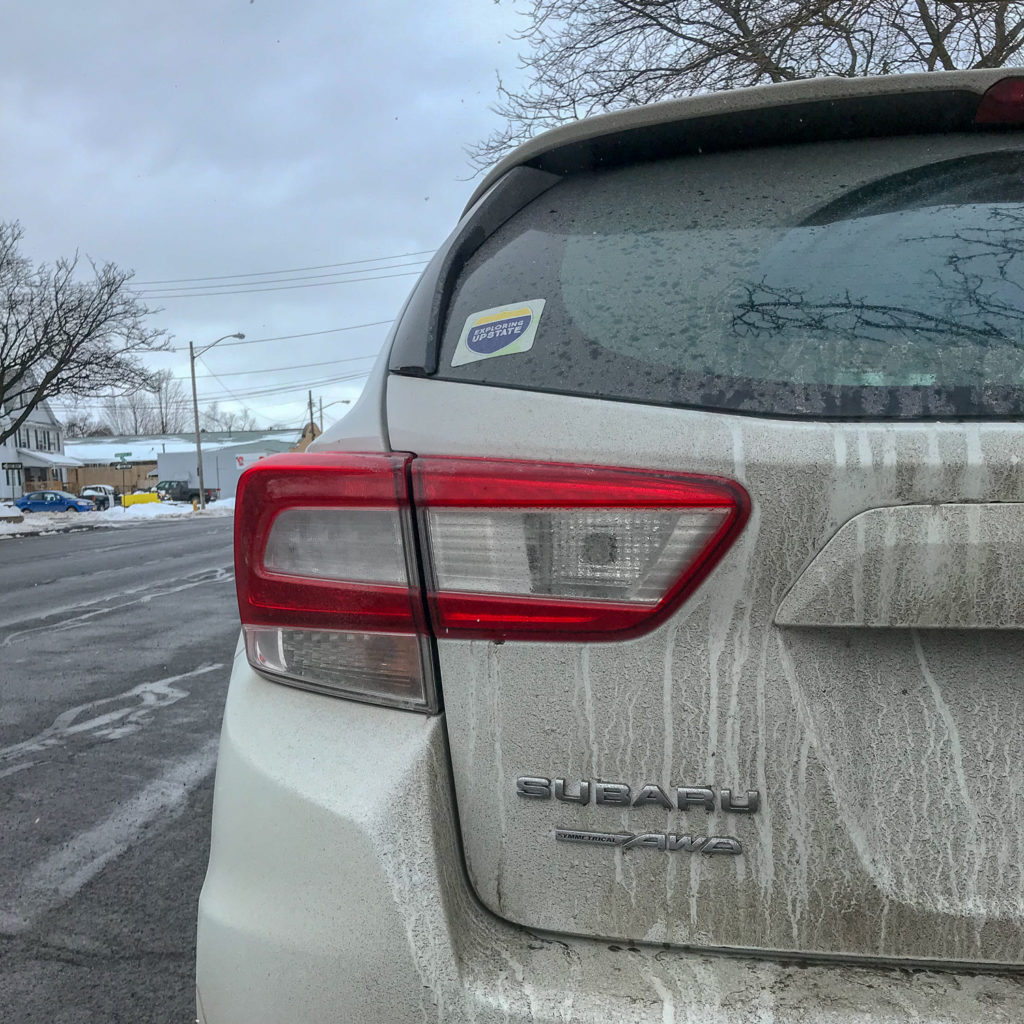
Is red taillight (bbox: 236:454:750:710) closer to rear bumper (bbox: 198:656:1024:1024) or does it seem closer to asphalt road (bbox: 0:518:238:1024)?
rear bumper (bbox: 198:656:1024:1024)

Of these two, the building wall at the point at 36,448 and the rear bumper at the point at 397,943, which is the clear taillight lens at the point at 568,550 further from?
the building wall at the point at 36,448

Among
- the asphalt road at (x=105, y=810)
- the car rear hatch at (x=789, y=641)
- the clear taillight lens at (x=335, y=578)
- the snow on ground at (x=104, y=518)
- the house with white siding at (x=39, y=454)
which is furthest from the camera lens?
the house with white siding at (x=39, y=454)

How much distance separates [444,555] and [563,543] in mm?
158

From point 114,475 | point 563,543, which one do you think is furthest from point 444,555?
point 114,475

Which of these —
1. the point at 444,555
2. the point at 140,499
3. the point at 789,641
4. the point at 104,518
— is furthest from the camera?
the point at 140,499

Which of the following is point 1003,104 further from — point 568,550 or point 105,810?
point 105,810

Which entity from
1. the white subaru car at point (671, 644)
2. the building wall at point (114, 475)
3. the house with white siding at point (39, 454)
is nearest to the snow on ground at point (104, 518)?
the house with white siding at point (39, 454)

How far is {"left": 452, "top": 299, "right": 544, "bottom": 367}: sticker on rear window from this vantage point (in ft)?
3.68

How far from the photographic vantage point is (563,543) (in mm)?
1035

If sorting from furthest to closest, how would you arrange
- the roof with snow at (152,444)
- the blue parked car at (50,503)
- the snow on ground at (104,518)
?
the roof with snow at (152,444) → the blue parked car at (50,503) → the snow on ground at (104,518)

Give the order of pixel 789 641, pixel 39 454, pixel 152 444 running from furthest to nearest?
pixel 152 444 → pixel 39 454 → pixel 789 641

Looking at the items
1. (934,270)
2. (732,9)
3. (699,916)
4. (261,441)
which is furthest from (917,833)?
(261,441)

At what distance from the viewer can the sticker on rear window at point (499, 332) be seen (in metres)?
1.12

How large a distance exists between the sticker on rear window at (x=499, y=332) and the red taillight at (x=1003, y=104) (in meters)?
0.68
